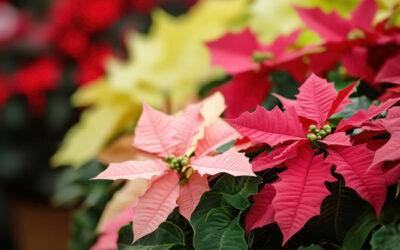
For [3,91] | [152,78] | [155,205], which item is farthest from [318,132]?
[3,91]

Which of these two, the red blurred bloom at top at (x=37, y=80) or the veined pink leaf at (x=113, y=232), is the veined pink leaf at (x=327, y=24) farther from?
the red blurred bloom at top at (x=37, y=80)

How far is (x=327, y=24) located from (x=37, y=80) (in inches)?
31.1

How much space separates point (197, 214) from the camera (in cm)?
30

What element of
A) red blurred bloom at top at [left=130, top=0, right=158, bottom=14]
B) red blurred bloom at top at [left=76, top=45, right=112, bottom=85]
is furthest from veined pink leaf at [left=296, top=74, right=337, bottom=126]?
red blurred bloom at top at [left=130, top=0, right=158, bottom=14]

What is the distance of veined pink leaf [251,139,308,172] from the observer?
0.28m

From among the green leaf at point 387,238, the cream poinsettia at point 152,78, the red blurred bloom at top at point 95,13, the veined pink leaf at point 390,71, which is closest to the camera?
the green leaf at point 387,238

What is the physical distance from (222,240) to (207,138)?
0.09 meters

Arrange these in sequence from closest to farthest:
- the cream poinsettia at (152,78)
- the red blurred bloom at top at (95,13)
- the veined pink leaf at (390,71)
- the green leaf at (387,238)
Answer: the green leaf at (387,238)
the veined pink leaf at (390,71)
the cream poinsettia at (152,78)
the red blurred bloom at top at (95,13)

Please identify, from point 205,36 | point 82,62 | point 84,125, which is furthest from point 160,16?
point 82,62

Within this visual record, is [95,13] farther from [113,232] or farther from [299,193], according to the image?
[299,193]

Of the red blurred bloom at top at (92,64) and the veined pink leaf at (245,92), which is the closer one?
the veined pink leaf at (245,92)

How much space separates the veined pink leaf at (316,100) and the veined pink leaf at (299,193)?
40 millimetres

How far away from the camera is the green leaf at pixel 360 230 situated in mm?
267

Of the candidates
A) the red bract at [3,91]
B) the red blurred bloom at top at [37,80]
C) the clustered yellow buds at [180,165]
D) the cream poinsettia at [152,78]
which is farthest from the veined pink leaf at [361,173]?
the red bract at [3,91]
